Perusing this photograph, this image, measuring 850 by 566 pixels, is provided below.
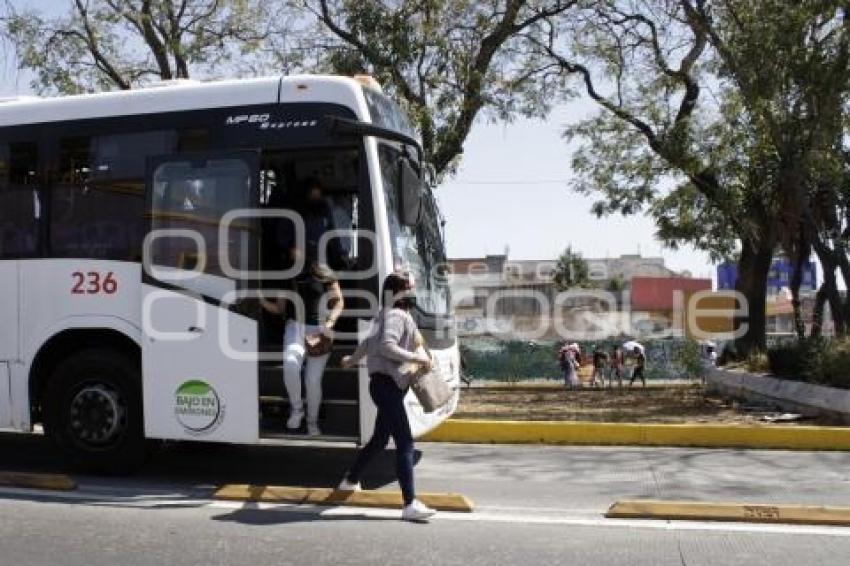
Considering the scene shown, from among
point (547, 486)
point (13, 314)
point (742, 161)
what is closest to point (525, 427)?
point (547, 486)

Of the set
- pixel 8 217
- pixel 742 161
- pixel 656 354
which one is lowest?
pixel 656 354

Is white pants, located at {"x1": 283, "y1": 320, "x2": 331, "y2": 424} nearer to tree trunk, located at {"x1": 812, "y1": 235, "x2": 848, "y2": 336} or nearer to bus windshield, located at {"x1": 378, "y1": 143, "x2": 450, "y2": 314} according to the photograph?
bus windshield, located at {"x1": 378, "y1": 143, "x2": 450, "y2": 314}

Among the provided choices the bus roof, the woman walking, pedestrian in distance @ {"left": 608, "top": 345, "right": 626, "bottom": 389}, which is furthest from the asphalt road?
pedestrian in distance @ {"left": 608, "top": 345, "right": 626, "bottom": 389}

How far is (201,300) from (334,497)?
1954 mm

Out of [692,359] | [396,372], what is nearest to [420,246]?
[396,372]

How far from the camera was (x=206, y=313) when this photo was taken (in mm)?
7922

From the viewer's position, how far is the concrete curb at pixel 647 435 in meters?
10.6

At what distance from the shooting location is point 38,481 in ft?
26.3

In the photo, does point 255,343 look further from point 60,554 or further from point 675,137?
point 675,137

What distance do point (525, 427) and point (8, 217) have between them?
5940 mm

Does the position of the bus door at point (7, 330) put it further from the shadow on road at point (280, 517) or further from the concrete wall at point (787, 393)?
the concrete wall at point (787, 393)

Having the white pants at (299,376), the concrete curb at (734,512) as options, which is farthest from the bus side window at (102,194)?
the concrete curb at (734,512)

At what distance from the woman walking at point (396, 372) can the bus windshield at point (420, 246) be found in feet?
2.69

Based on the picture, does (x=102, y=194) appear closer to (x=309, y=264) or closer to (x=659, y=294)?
(x=309, y=264)
